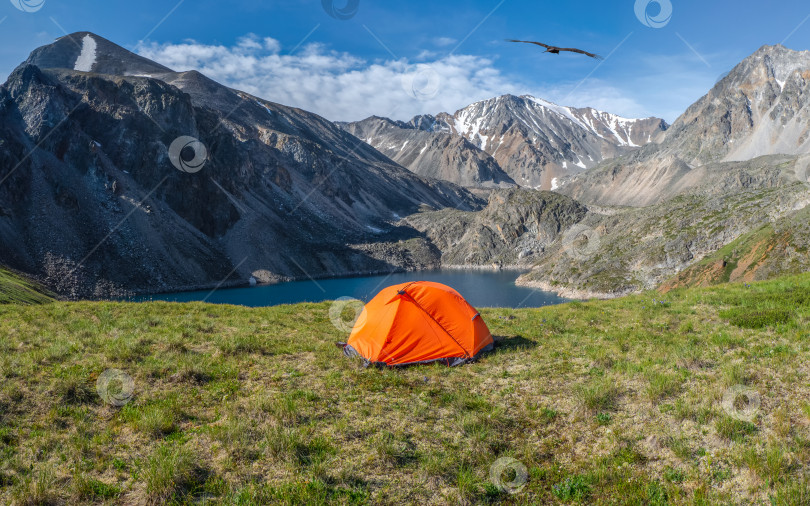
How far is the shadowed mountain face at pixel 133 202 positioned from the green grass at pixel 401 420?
72880 mm

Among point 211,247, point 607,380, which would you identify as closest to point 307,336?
point 607,380

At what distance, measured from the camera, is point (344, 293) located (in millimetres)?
89188

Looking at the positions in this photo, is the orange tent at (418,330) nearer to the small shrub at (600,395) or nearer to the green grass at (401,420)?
the green grass at (401,420)

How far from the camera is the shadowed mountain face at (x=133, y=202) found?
74.2 metres

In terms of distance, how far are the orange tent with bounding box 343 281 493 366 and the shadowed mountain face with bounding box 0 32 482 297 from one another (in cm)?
7424

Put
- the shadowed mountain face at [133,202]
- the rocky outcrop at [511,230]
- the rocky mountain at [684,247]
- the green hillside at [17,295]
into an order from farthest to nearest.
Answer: the rocky outcrop at [511,230], the shadowed mountain face at [133,202], the rocky mountain at [684,247], the green hillside at [17,295]

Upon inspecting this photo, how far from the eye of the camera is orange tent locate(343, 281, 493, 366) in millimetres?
12831

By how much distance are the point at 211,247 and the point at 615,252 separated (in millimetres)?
86754

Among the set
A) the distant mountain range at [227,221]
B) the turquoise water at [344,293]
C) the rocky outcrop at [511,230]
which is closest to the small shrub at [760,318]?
the distant mountain range at [227,221]

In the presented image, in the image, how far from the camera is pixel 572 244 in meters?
99.5

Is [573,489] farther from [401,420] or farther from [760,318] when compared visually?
[760,318]

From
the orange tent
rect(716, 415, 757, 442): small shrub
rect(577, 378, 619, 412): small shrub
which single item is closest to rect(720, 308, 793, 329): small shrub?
rect(577, 378, 619, 412): small shrub

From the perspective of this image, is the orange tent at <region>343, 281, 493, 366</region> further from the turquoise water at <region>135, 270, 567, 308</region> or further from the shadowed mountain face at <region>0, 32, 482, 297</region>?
the shadowed mountain face at <region>0, 32, 482, 297</region>

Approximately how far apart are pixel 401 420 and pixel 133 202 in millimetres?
101272
